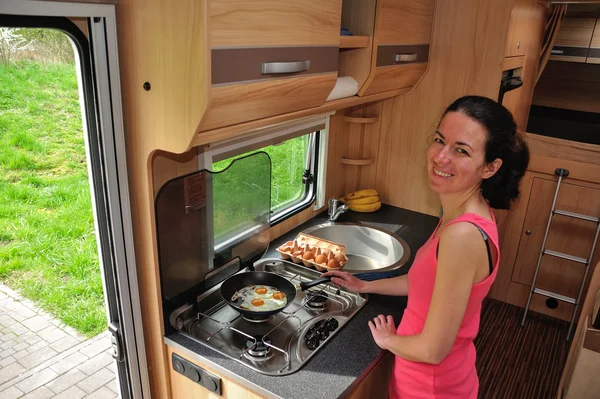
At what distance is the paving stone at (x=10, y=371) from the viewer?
4.59ft

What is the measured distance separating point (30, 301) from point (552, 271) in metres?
3.09

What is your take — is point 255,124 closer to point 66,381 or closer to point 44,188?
point 44,188

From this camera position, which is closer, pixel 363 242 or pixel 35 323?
pixel 35 323

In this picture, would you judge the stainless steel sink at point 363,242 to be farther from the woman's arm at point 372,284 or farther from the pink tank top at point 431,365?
the pink tank top at point 431,365

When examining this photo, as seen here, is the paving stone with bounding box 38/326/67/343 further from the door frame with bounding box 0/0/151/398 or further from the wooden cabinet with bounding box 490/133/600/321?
the wooden cabinet with bounding box 490/133/600/321

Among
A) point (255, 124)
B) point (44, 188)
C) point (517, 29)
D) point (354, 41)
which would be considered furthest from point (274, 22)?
point (517, 29)

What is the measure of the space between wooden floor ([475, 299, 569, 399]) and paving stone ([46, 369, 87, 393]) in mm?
2003

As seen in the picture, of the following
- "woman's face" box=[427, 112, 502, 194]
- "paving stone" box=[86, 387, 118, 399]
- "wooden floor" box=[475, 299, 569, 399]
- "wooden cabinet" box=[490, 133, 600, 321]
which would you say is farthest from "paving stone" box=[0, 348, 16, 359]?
"wooden cabinet" box=[490, 133, 600, 321]

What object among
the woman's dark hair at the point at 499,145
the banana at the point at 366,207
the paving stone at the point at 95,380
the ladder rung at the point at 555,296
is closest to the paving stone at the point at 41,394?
the paving stone at the point at 95,380

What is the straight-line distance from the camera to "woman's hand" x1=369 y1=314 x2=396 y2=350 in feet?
4.77

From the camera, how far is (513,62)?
2410mm

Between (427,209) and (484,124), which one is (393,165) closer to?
(427,209)

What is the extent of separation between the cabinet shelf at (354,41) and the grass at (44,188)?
87 centimetres

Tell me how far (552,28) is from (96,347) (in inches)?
130
